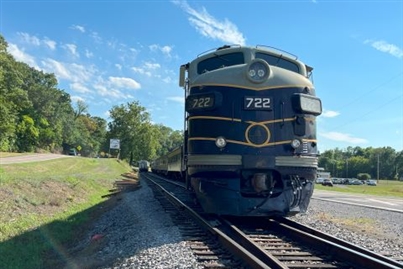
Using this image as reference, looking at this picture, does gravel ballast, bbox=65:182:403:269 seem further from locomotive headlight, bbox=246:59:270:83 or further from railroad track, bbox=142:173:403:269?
locomotive headlight, bbox=246:59:270:83

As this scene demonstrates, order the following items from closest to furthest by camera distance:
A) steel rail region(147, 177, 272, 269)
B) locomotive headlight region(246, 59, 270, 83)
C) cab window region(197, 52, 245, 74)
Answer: steel rail region(147, 177, 272, 269), locomotive headlight region(246, 59, 270, 83), cab window region(197, 52, 245, 74)

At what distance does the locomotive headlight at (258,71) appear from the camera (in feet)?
26.9

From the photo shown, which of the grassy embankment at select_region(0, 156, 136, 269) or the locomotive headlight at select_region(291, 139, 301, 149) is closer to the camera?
the locomotive headlight at select_region(291, 139, 301, 149)

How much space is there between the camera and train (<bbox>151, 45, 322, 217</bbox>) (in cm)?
792

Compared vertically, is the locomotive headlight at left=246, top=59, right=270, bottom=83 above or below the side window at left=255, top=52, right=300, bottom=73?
below

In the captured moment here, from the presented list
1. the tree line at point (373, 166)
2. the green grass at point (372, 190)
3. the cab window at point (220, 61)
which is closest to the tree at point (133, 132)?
the green grass at point (372, 190)

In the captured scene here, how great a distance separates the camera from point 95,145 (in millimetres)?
134000

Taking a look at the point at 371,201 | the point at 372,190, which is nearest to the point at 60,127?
the point at 372,190

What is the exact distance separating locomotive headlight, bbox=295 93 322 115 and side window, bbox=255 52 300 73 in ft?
4.19

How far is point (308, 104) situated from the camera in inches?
329

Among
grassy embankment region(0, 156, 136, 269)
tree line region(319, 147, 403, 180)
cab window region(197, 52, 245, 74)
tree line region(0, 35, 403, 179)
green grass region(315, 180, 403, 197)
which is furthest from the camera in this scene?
tree line region(319, 147, 403, 180)

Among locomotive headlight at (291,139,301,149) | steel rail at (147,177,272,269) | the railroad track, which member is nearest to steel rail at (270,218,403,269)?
the railroad track

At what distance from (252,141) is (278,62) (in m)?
2.45

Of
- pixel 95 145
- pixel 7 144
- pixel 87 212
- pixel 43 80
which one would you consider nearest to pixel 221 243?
pixel 87 212
